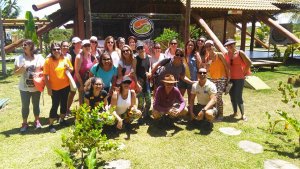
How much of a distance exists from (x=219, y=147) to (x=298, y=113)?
10.2 ft

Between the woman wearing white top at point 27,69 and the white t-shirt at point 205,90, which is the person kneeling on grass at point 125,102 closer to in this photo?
the white t-shirt at point 205,90

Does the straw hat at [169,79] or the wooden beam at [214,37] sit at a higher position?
the wooden beam at [214,37]

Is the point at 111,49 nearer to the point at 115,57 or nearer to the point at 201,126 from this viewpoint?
the point at 115,57

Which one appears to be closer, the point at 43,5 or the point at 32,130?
the point at 32,130

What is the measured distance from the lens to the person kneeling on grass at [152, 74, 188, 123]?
5.46m

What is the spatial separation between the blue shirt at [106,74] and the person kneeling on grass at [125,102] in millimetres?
309

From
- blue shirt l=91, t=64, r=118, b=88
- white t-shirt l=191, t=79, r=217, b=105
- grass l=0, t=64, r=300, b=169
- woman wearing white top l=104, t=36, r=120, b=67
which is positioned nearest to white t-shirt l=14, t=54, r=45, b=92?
grass l=0, t=64, r=300, b=169

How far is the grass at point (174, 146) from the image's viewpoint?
437cm

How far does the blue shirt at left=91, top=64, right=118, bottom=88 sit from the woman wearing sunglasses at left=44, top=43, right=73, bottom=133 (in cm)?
51

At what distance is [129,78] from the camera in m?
5.25

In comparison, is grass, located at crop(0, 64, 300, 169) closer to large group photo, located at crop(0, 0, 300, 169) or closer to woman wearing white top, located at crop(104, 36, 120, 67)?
large group photo, located at crop(0, 0, 300, 169)

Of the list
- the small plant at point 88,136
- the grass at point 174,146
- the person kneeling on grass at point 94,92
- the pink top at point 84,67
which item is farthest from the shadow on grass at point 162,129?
the pink top at point 84,67

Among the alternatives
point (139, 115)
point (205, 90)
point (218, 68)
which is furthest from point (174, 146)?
point (218, 68)

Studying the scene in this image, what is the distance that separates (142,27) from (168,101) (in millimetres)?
5792
